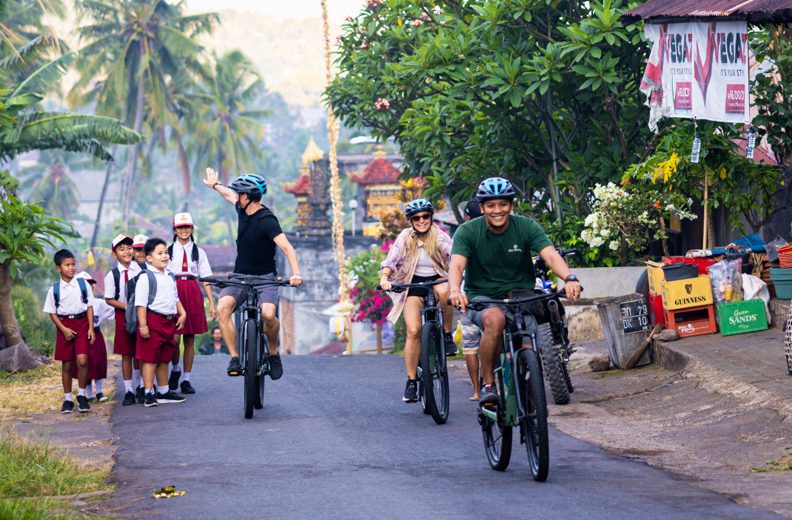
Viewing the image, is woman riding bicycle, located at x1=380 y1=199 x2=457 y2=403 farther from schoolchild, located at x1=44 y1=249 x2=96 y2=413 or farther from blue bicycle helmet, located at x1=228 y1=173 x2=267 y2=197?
schoolchild, located at x1=44 y1=249 x2=96 y2=413

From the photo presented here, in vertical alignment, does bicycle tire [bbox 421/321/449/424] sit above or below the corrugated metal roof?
below

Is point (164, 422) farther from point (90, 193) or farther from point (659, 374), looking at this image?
point (90, 193)

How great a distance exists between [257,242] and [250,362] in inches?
50.6

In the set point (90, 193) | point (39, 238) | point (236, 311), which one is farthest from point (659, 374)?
point (90, 193)

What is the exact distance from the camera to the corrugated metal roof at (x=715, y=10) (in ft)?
30.0

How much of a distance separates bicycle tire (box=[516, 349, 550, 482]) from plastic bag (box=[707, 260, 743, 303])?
5744 mm

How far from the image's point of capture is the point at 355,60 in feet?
64.5

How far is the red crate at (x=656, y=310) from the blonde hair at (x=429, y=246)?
3.51m

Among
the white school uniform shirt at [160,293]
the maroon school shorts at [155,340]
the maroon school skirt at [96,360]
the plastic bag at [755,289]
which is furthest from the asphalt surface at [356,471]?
A: the plastic bag at [755,289]

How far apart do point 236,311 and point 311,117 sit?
586ft

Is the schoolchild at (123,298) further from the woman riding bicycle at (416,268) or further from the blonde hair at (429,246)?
the blonde hair at (429,246)

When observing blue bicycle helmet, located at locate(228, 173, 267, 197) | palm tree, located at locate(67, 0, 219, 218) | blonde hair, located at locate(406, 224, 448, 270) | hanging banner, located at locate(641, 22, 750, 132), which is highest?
palm tree, located at locate(67, 0, 219, 218)

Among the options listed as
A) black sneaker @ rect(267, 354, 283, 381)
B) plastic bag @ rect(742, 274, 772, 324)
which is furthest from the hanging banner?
black sneaker @ rect(267, 354, 283, 381)

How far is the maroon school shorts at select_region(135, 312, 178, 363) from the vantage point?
9742mm
